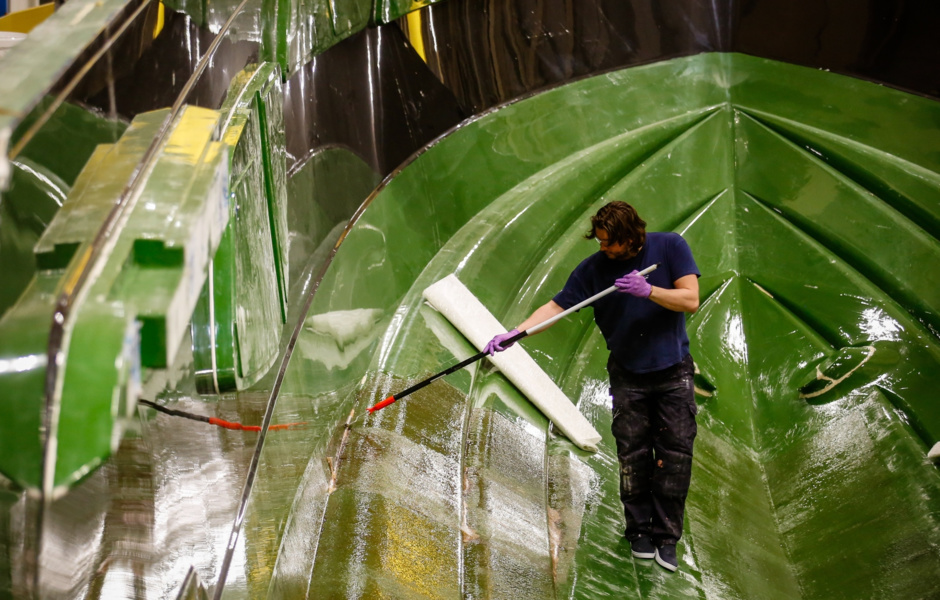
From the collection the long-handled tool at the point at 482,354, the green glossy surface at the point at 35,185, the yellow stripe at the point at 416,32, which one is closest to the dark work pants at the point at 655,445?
the long-handled tool at the point at 482,354

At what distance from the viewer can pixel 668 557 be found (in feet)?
6.93

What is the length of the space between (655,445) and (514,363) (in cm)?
55

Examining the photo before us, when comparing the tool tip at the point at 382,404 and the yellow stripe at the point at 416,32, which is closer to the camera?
the tool tip at the point at 382,404

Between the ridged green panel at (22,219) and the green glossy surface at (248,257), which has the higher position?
the green glossy surface at (248,257)

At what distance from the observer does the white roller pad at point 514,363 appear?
249 cm

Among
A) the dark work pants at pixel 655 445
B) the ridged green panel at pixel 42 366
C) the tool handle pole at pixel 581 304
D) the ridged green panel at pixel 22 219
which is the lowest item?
the ridged green panel at pixel 42 366

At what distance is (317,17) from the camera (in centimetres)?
224

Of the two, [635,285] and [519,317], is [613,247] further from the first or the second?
[519,317]

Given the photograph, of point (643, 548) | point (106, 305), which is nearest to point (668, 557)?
point (643, 548)

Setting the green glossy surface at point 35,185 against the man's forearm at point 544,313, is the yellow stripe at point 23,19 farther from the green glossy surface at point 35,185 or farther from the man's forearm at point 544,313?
the green glossy surface at point 35,185

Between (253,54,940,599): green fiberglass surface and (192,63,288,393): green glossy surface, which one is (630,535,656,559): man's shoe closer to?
(253,54,940,599): green fiberglass surface

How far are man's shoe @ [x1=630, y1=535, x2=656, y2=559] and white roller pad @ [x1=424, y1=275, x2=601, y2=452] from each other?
383 millimetres

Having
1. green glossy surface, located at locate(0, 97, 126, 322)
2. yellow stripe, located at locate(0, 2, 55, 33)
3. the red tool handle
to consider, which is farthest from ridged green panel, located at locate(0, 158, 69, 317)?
yellow stripe, located at locate(0, 2, 55, 33)

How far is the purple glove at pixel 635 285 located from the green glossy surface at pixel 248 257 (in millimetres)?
864
